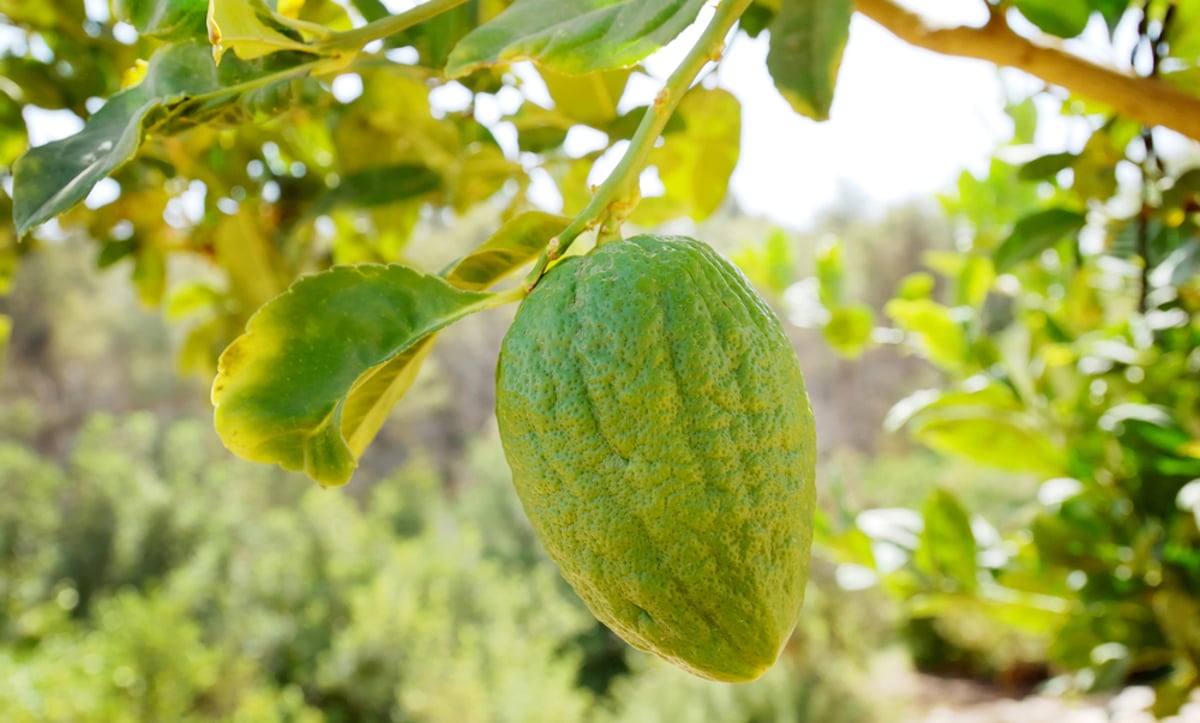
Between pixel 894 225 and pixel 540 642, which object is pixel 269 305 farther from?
pixel 894 225

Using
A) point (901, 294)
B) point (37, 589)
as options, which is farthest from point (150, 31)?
point (37, 589)

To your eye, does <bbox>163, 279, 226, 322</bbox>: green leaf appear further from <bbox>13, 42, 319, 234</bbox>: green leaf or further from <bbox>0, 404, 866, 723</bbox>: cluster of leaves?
<bbox>0, 404, 866, 723</bbox>: cluster of leaves

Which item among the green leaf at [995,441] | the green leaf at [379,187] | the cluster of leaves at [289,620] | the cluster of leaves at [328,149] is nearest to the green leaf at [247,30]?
the cluster of leaves at [328,149]

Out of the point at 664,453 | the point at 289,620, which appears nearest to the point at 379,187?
the point at 664,453

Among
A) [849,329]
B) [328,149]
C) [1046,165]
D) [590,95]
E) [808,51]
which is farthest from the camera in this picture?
[849,329]

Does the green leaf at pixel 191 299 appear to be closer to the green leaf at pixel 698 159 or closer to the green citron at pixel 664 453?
the green leaf at pixel 698 159

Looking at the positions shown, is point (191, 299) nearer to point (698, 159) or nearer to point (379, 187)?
point (379, 187)
